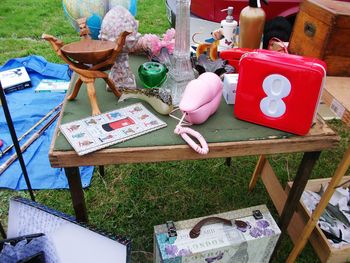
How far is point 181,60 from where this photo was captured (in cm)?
105

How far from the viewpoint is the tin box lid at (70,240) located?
964 millimetres

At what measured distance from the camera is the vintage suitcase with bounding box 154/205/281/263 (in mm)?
1018

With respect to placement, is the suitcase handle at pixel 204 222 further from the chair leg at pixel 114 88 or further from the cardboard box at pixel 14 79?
the cardboard box at pixel 14 79

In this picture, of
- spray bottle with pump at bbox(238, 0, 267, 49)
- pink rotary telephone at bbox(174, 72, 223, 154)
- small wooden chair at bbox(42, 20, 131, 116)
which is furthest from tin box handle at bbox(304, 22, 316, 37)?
small wooden chair at bbox(42, 20, 131, 116)

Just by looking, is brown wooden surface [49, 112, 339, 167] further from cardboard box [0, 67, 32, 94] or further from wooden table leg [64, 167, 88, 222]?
cardboard box [0, 67, 32, 94]

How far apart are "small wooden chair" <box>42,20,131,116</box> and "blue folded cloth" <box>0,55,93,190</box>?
907mm

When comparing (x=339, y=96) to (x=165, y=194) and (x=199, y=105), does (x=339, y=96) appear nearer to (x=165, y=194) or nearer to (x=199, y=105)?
(x=199, y=105)

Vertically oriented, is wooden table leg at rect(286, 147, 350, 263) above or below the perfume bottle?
below

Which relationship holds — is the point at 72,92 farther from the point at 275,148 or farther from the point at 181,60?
the point at 275,148

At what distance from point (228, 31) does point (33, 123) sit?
4.84 ft

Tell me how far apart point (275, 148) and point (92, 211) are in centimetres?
102

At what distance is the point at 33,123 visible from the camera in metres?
2.11

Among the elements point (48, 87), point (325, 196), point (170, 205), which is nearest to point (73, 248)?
point (170, 205)

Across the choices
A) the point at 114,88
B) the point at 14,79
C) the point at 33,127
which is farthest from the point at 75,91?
the point at 14,79
